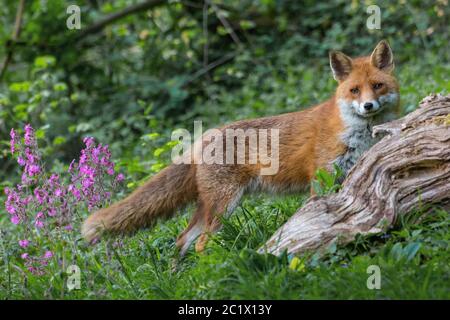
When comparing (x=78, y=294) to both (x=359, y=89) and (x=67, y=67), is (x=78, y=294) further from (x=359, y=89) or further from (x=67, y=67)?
Result: (x=67, y=67)

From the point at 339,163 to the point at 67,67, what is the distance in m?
7.86

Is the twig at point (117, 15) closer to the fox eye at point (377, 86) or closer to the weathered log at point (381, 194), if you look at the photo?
the fox eye at point (377, 86)

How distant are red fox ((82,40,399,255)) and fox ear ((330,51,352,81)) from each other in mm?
10

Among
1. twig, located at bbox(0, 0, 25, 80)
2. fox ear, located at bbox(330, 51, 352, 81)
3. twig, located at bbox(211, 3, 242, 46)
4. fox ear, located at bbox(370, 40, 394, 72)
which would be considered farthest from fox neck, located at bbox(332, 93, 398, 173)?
twig, located at bbox(0, 0, 25, 80)

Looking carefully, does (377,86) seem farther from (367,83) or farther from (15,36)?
(15,36)

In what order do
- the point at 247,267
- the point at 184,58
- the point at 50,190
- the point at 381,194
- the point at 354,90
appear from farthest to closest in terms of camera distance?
the point at 184,58
the point at 354,90
the point at 50,190
the point at 381,194
the point at 247,267

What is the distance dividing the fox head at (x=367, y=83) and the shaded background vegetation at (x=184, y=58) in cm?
356

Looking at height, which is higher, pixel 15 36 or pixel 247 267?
pixel 15 36

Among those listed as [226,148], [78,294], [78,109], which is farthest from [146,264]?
[78,109]

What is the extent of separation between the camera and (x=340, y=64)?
6.44m

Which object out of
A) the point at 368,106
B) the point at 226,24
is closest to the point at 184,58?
the point at 226,24

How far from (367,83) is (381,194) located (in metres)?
1.57

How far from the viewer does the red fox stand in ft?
19.4

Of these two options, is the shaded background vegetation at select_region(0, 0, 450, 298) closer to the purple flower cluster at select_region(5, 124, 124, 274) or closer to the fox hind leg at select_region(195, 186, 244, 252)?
the fox hind leg at select_region(195, 186, 244, 252)
